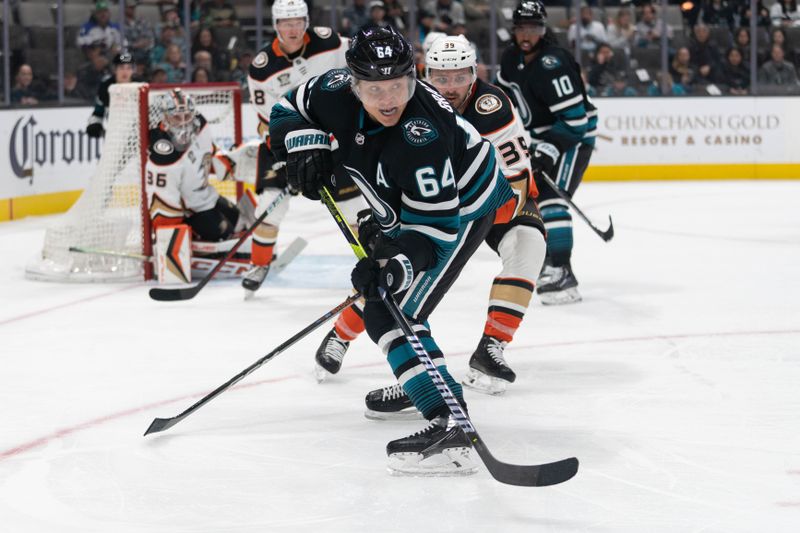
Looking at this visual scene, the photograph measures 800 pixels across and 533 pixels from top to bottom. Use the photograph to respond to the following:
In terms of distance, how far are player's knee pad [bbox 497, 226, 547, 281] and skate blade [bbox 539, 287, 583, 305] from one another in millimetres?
1206

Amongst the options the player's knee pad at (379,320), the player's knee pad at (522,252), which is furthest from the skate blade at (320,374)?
the player's knee pad at (379,320)

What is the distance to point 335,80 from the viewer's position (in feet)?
8.64

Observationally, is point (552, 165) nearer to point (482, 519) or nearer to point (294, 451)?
point (294, 451)

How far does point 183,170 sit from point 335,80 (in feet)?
8.39

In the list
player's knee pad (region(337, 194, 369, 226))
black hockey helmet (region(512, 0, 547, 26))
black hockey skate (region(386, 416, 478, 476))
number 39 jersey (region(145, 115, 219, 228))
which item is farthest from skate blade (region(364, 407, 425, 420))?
number 39 jersey (region(145, 115, 219, 228))

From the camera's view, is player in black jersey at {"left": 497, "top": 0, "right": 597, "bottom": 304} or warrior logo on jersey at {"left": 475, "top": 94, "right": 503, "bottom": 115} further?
player in black jersey at {"left": 497, "top": 0, "right": 597, "bottom": 304}

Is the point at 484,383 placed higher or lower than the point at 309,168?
lower

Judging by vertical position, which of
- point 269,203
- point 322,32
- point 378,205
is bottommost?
point 269,203

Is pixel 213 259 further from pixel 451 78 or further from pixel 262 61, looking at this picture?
pixel 451 78

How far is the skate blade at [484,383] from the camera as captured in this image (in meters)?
3.17

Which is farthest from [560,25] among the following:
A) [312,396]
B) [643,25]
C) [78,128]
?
[312,396]

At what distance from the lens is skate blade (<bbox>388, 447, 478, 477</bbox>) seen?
247cm

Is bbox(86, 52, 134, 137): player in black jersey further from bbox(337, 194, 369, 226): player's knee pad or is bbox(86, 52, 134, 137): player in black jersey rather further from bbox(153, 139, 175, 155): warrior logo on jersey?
bbox(337, 194, 369, 226): player's knee pad

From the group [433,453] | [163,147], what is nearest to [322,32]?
[163,147]
